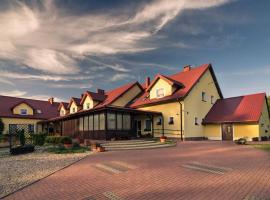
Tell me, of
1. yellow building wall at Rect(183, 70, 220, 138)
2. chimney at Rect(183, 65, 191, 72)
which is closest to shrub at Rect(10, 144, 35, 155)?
yellow building wall at Rect(183, 70, 220, 138)

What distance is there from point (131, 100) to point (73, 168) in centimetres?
2274

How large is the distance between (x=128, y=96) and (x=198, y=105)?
1030 cm

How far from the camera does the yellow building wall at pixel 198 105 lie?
2461 centimetres

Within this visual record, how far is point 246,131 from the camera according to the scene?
943 inches

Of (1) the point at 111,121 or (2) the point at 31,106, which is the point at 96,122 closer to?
(1) the point at 111,121

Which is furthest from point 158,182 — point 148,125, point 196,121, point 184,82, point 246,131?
point 184,82

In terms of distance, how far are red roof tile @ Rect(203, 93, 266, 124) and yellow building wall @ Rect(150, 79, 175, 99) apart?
555 cm

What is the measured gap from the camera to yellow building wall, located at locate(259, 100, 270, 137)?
81.4 feet

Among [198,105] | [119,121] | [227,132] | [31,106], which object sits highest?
[31,106]

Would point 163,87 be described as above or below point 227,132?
above

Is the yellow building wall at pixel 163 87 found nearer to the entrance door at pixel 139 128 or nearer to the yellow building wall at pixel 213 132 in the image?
the entrance door at pixel 139 128

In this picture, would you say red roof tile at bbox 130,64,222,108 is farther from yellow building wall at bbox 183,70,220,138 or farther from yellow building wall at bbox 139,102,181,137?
yellow building wall at bbox 139,102,181,137

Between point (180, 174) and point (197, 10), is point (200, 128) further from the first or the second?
point (180, 174)

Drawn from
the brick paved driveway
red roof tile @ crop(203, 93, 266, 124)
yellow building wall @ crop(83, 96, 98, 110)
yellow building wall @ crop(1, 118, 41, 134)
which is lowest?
the brick paved driveway
